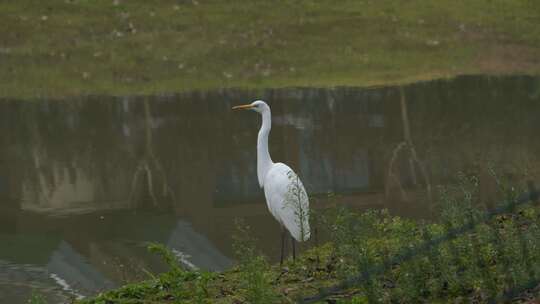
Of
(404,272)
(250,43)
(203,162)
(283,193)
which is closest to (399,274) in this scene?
(404,272)

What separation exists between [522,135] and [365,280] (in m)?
9.61

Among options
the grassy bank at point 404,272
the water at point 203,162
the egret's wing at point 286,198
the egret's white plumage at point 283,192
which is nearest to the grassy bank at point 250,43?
the water at point 203,162

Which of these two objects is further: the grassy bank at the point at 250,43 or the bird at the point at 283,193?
the grassy bank at the point at 250,43

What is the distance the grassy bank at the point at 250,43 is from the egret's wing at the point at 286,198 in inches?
377

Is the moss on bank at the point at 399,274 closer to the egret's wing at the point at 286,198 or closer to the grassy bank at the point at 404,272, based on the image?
the grassy bank at the point at 404,272

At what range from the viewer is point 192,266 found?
1045 centimetres

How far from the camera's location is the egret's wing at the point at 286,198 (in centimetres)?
923

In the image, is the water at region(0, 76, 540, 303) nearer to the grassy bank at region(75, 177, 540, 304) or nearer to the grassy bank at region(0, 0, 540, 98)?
the grassy bank at region(0, 0, 540, 98)

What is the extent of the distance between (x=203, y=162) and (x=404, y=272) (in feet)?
25.7

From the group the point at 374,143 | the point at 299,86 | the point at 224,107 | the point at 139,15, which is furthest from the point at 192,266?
the point at 139,15

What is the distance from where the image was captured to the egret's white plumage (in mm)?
9219

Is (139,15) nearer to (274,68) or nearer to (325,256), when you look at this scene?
(274,68)


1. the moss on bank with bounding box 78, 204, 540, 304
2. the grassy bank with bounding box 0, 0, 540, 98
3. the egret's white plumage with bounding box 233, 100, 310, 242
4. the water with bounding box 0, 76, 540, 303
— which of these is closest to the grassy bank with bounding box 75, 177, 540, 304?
the moss on bank with bounding box 78, 204, 540, 304

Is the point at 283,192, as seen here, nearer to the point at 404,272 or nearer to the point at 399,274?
the point at 399,274
